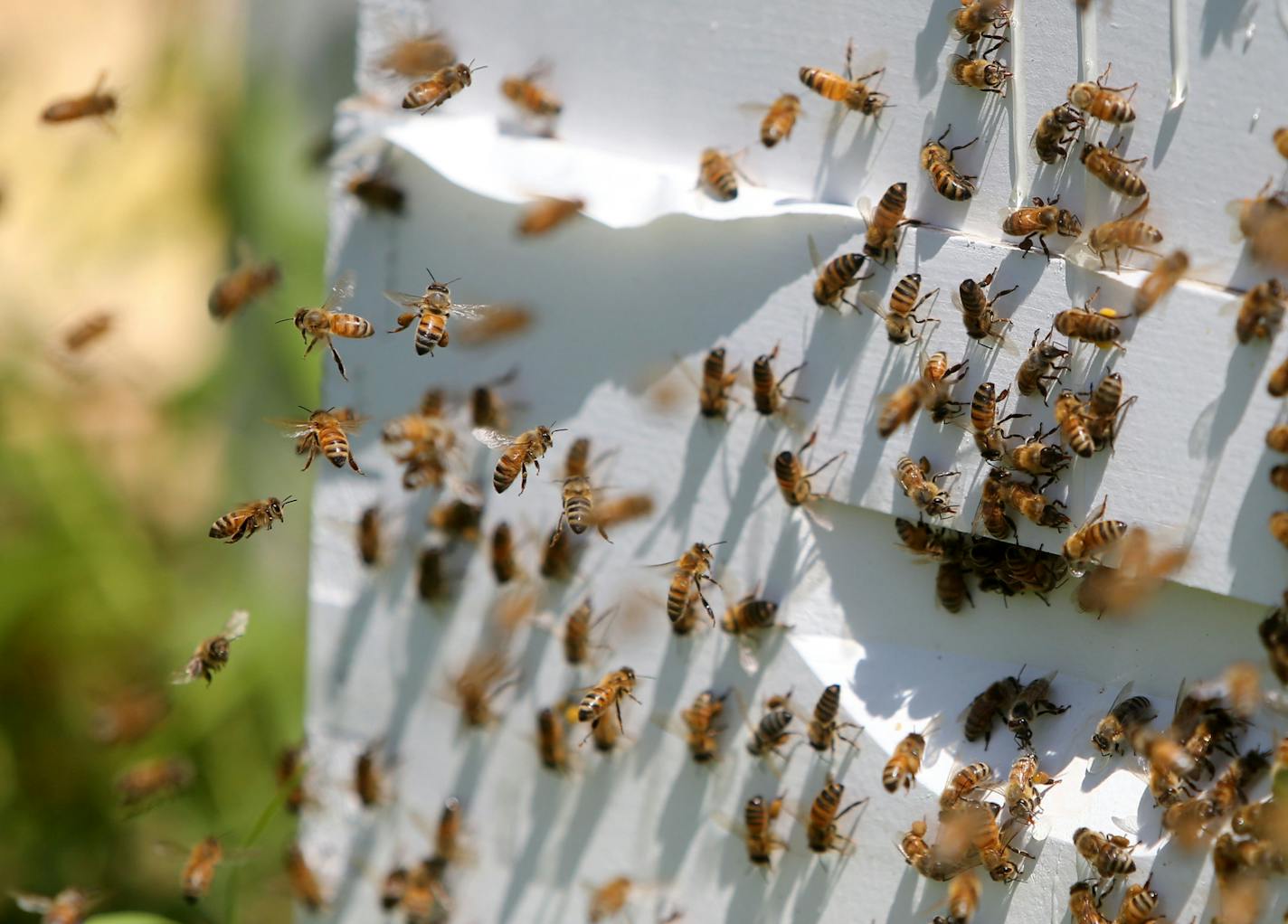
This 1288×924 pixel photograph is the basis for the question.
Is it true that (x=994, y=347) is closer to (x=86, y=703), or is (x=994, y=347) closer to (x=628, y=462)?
(x=628, y=462)

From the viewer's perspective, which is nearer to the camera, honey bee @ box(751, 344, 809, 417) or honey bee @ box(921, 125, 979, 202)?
honey bee @ box(921, 125, 979, 202)

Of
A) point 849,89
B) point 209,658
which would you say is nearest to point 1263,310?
point 849,89

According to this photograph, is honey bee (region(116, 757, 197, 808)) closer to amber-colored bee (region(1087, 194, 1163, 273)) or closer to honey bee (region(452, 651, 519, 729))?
honey bee (region(452, 651, 519, 729))

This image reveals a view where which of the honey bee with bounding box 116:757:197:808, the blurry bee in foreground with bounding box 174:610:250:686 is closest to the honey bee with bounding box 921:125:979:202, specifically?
the blurry bee in foreground with bounding box 174:610:250:686

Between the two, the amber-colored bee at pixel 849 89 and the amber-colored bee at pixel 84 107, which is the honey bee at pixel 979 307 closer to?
the amber-colored bee at pixel 849 89

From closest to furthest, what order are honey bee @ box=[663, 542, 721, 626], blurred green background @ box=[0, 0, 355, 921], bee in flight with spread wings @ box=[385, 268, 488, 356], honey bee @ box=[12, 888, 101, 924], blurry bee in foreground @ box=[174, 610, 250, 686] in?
bee in flight with spread wings @ box=[385, 268, 488, 356]
honey bee @ box=[663, 542, 721, 626]
blurry bee in foreground @ box=[174, 610, 250, 686]
honey bee @ box=[12, 888, 101, 924]
blurred green background @ box=[0, 0, 355, 921]

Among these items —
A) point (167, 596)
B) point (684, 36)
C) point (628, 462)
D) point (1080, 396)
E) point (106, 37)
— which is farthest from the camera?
point (106, 37)

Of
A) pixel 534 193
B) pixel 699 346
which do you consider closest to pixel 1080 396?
pixel 699 346
